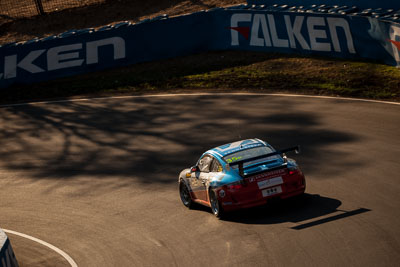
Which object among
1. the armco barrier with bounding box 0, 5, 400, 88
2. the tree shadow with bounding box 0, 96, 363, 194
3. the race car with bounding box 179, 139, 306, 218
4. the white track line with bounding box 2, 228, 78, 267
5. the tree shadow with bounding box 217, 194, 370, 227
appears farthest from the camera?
the armco barrier with bounding box 0, 5, 400, 88

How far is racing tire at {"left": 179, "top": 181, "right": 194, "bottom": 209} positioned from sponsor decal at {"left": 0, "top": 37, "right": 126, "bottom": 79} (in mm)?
17348

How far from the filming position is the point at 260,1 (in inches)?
1467

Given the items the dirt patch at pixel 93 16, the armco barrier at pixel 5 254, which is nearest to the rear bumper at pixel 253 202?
the armco barrier at pixel 5 254

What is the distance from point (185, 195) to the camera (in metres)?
15.3

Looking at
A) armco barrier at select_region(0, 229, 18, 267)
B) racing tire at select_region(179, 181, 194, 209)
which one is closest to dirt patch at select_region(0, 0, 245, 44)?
racing tire at select_region(179, 181, 194, 209)

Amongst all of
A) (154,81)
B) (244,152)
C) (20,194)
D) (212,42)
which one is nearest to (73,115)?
(154,81)

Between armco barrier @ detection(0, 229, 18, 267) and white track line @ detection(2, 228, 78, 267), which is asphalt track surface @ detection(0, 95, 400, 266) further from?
armco barrier @ detection(0, 229, 18, 267)

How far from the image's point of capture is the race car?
12.9 m

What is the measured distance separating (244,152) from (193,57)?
62.2ft

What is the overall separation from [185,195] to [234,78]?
1355 centimetres

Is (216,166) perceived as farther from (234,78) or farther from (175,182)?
(234,78)

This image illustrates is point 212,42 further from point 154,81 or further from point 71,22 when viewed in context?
point 71,22

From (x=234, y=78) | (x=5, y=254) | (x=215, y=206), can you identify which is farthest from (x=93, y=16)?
(x=5, y=254)

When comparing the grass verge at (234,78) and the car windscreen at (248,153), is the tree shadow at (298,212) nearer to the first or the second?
the car windscreen at (248,153)
